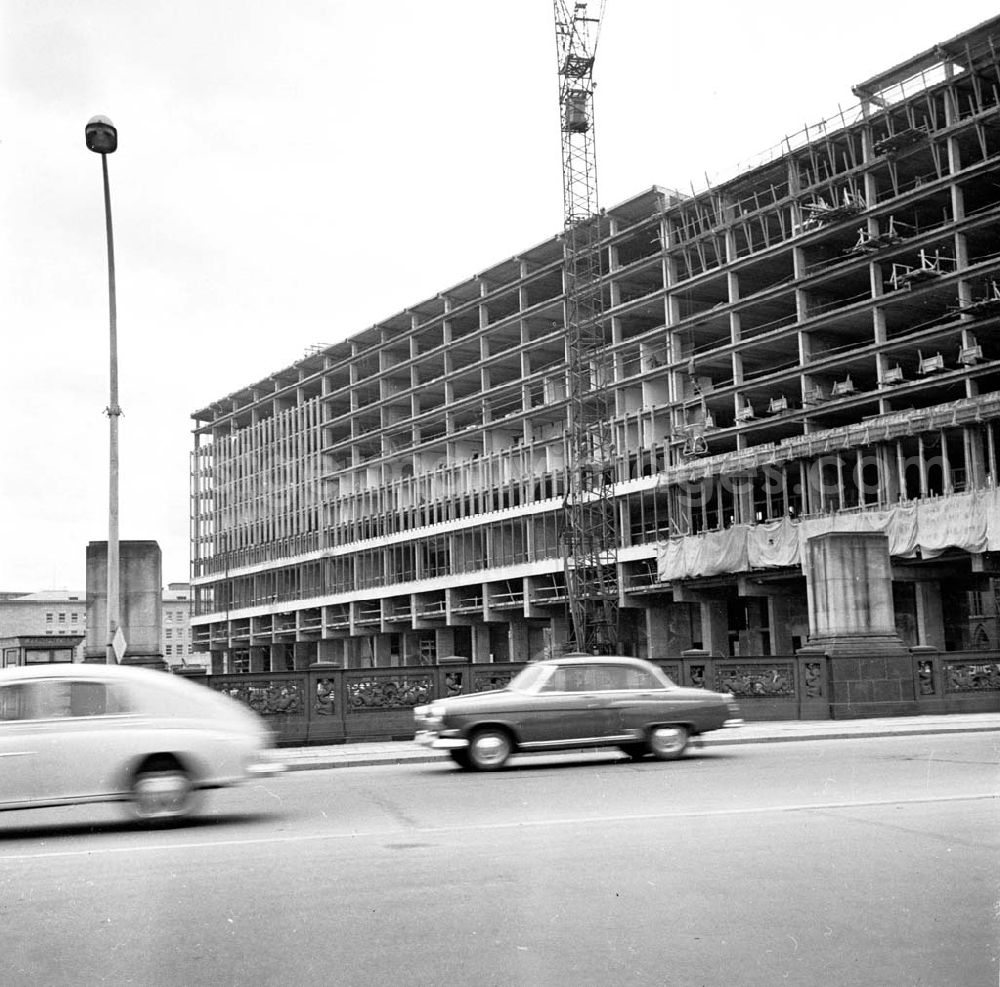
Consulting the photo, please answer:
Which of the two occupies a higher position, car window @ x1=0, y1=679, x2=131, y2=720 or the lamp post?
the lamp post

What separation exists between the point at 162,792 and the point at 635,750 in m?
7.82

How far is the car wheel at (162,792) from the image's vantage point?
11.4 metres

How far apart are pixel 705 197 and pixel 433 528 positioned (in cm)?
2988

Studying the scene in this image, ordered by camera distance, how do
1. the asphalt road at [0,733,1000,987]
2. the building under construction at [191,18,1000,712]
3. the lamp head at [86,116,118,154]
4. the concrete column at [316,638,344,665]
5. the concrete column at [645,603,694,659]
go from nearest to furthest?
the asphalt road at [0,733,1000,987]
the lamp head at [86,116,118,154]
the building under construction at [191,18,1000,712]
the concrete column at [645,603,694,659]
the concrete column at [316,638,344,665]

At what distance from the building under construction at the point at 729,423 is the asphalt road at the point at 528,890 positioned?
1700cm

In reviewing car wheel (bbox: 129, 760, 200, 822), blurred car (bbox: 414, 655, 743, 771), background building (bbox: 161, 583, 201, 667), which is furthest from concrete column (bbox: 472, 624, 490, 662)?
background building (bbox: 161, 583, 201, 667)

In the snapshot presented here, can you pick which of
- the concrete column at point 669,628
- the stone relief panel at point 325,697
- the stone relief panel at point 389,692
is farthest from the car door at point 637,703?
the concrete column at point 669,628

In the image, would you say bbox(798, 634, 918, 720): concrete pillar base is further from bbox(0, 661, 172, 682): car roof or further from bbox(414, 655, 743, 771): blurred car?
bbox(0, 661, 172, 682): car roof

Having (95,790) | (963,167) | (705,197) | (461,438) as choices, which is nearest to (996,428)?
(963,167)

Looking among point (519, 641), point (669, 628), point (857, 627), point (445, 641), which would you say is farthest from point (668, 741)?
point (445, 641)

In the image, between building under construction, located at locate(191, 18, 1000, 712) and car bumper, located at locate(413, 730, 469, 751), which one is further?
building under construction, located at locate(191, 18, 1000, 712)

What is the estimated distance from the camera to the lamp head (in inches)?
882

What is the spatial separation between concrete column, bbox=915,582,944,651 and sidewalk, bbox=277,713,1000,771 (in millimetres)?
30458

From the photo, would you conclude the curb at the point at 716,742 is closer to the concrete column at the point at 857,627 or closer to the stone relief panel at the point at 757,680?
the stone relief panel at the point at 757,680
